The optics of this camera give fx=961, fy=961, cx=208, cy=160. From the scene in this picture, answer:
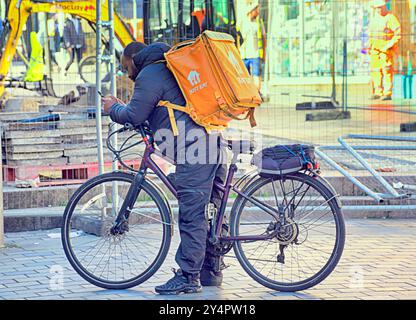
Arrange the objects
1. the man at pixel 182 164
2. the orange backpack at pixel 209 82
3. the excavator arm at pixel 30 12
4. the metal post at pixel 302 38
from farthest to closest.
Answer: the metal post at pixel 302 38 < the excavator arm at pixel 30 12 < the man at pixel 182 164 < the orange backpack at pixel 209 82

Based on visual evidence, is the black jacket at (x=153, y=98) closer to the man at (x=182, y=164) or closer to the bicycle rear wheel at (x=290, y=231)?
the man at (x=182, y=164)

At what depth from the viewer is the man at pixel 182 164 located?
241 inches

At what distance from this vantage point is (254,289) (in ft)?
20.7

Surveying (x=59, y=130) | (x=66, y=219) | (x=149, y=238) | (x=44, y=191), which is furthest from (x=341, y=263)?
(x=59, y=130)

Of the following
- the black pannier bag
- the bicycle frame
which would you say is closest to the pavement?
the bicycle frame

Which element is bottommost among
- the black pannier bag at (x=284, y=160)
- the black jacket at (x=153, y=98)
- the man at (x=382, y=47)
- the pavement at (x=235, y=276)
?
the pavement at (x=235, y=276)

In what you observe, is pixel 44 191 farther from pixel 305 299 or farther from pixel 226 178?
pixel 305 299

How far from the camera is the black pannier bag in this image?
6148 mm

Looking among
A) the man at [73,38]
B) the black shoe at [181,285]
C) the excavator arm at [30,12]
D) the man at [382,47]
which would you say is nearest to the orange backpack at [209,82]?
the black shoe at [181,285]

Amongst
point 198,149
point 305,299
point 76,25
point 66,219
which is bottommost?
point 305,299

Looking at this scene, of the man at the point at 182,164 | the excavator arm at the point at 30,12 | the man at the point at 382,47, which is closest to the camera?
the man at the point at 182,164

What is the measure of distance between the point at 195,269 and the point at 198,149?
768 millimetres

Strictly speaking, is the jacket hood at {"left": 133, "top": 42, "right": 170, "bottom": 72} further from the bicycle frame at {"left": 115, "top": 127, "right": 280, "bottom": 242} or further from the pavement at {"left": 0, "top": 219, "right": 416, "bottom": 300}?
the pavement at {"left": 0, "top": 219, "right": 416, "bottom": 300}

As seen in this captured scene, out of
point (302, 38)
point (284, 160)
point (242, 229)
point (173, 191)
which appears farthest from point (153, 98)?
point (302, 38)
